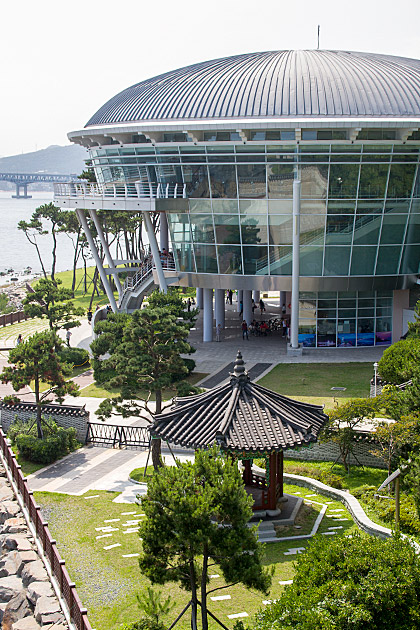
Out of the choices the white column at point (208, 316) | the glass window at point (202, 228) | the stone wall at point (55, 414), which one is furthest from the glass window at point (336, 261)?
the stone wall at point (55, 414)

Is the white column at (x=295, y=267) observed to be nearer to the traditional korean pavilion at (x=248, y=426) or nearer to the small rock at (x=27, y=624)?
the traditional korean pavilion at (x=248, y=426)

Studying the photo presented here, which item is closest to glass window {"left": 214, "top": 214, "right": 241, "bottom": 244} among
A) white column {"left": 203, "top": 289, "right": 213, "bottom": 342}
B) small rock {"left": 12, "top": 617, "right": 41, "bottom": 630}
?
white column {"left": 203, "top": 289, "right": 213, "bottom": 342}

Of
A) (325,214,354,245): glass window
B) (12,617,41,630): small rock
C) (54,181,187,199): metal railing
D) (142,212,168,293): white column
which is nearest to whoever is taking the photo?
(12,617,41,630): small rock

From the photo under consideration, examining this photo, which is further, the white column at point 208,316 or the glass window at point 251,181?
the white column at point 208,316

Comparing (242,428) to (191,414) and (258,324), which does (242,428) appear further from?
(258,324)

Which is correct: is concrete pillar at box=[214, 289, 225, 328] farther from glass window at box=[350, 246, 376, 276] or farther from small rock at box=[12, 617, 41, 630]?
small rock at box=[12, 617, 41, 630]

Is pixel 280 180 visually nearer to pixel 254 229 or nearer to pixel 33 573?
pixel 254 229

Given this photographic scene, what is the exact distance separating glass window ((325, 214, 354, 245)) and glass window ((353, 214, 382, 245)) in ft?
1.25

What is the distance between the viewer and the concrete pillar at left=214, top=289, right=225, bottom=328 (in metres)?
54.7

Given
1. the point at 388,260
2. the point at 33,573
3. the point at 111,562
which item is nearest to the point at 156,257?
the point at 388,260

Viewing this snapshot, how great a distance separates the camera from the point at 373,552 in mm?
14477

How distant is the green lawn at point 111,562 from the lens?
19.0 meters

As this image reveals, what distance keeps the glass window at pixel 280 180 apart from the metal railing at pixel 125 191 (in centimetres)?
599

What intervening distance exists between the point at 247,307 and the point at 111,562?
3606cm
